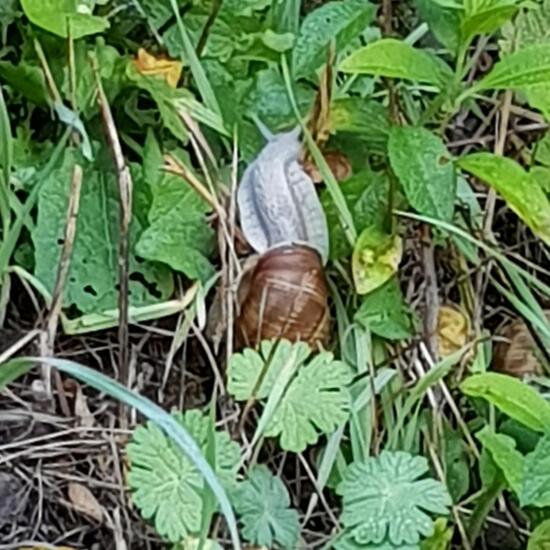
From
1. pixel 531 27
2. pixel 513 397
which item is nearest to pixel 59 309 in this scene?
pixel 513 397

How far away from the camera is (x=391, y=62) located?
3.68ft

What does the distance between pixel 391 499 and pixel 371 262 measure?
0.78 ft

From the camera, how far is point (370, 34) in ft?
4.31

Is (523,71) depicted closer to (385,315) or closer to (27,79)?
(385,315)

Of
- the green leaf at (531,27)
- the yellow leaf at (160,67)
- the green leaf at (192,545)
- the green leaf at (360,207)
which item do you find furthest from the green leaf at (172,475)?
the green leaf at (531,27)

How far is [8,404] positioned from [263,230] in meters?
0.28

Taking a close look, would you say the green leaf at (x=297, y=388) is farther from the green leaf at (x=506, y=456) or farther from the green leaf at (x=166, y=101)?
the green leaf at (x=166, y=101)

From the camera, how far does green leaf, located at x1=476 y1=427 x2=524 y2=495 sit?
1.05 m

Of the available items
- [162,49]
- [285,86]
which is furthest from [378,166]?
[162,49]

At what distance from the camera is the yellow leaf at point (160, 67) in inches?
49.4

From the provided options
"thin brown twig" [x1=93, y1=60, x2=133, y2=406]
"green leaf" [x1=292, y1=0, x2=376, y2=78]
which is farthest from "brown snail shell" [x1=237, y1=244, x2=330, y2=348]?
"green leaf" [x1=292, y1=0, x2=376, y2=78]

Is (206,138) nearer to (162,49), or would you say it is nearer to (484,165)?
(162,49)

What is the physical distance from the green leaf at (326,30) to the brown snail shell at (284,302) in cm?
20

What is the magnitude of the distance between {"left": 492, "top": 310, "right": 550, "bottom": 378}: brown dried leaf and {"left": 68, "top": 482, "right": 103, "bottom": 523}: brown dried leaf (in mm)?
393
